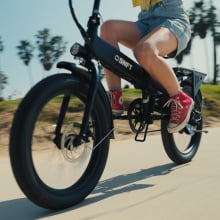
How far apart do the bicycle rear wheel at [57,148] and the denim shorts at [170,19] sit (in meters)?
0.88

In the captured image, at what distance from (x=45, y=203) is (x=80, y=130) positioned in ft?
1.63

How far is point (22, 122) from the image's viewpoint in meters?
2.34

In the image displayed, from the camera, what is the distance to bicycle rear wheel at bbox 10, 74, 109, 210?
2.34 meters

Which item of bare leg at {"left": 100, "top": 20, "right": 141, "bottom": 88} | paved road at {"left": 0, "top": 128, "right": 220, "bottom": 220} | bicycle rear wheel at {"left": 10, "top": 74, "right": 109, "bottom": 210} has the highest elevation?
bare leg at {"left": 100, "top": 20, "right": 141, "bottom": 88}

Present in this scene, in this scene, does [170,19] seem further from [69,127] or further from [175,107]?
[69,127]

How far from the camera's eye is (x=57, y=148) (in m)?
2.70

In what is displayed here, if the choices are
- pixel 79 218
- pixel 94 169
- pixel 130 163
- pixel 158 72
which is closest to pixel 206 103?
pixel 130 163

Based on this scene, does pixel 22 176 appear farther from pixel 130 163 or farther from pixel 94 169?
pixel 130 163

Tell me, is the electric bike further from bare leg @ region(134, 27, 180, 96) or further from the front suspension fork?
bare leg @ region(134, 27, 180, 96)

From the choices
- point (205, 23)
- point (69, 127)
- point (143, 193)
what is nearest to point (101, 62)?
point (69, 127)

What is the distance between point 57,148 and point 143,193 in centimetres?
57

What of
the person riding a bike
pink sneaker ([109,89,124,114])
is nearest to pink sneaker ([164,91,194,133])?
the person riding a bike

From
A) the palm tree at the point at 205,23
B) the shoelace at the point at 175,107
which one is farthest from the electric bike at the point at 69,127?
the palm tree at the point at 205,23

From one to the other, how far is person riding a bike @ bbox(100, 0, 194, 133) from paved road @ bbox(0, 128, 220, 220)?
405 mm
